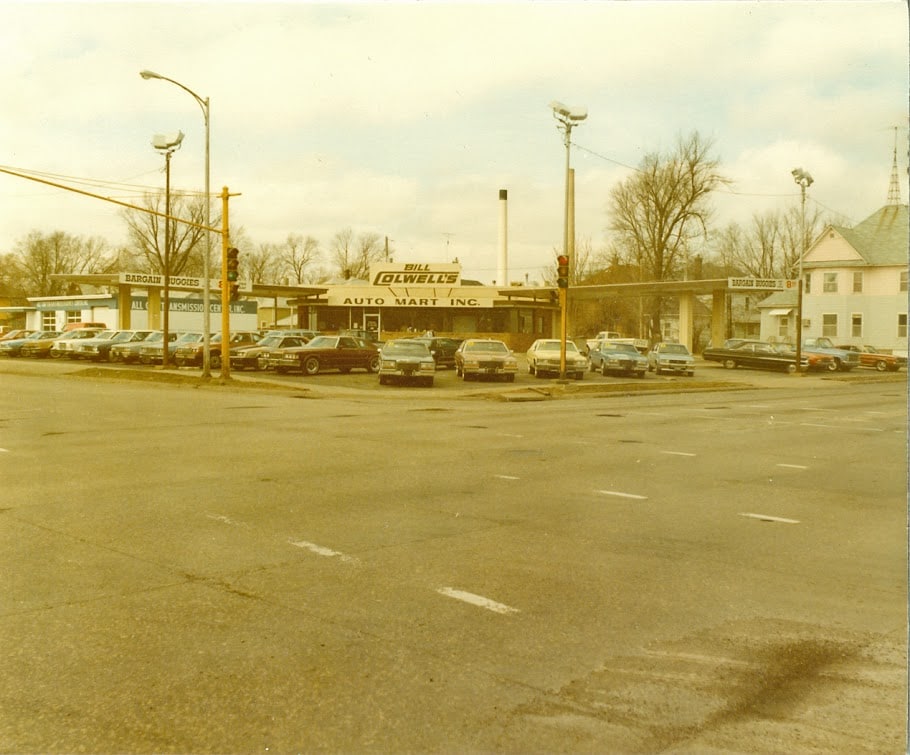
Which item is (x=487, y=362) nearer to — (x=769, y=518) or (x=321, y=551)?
(x=769, y=518)

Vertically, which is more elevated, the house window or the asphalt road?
the house window

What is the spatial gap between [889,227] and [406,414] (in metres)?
50.0

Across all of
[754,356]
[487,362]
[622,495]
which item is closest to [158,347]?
[487,362]

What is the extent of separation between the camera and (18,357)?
2036 inches

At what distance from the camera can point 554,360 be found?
34375 mm

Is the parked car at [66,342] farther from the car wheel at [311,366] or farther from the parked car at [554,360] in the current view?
the parked car at [554,360]

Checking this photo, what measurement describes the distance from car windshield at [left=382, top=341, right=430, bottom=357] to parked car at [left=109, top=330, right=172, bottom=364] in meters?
15.5

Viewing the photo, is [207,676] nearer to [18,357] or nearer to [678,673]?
[678,673]

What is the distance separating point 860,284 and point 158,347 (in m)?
42.7

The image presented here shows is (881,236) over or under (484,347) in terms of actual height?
over

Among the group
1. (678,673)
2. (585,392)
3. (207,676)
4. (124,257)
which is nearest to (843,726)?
(678,673)

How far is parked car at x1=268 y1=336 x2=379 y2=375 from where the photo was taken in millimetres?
34938

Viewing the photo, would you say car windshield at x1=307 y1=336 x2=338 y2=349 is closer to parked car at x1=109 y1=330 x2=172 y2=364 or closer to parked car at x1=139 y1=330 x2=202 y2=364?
parked car at x1=139 y1=330 x2=202 y2=364

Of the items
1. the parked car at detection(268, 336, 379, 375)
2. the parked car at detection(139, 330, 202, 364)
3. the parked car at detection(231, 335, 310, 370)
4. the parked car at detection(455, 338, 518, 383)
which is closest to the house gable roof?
the parked car at detection(455, 338, 518, 383)
